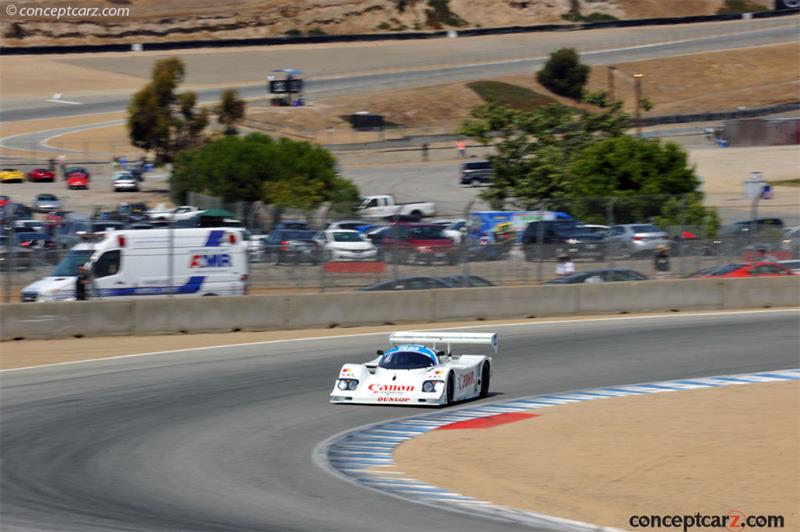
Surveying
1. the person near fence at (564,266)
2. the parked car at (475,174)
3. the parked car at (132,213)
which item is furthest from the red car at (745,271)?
the parked car at (475,174)

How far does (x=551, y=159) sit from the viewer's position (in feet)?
167

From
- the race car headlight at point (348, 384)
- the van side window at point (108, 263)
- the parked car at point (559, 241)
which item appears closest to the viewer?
the race car headlight at point (348, 384)

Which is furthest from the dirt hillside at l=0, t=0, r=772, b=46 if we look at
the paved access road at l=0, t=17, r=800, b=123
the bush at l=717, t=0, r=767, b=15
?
the paved access road at l=0, t=17, r=800, b=123

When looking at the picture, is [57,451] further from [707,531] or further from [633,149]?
[633,149]

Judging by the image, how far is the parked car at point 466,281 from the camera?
24672mm

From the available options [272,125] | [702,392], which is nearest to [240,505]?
[702,392]

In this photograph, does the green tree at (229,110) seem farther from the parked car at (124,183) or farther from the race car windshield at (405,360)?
the race car windshield at (405,360)

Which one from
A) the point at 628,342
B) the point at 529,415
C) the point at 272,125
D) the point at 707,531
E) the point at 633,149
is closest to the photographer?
→ the point at 707,531

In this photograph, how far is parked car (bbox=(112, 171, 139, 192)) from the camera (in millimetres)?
64625

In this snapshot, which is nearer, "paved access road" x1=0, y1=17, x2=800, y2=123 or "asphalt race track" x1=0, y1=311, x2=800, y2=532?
"asphalt race track" x1=0, y1=311, x2=800, y2=532

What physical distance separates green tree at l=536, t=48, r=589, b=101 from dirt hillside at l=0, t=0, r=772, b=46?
33350 millimetres

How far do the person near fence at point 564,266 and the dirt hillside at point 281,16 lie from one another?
10453 cm

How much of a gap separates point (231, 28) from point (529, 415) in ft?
387

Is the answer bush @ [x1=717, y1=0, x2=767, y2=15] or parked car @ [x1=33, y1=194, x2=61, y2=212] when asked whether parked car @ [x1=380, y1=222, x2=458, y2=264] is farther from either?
bush @ [x1=717, y1=0, x2=767, y2=15]
